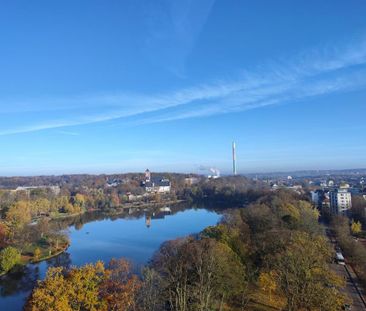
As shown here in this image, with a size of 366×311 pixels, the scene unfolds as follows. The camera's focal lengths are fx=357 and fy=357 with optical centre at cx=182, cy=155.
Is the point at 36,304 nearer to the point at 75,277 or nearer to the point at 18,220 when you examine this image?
the point at 75,277

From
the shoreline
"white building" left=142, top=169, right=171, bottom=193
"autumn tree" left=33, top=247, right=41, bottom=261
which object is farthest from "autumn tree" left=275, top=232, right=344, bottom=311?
"white building" left=142, top=169, right=171, bottom=193

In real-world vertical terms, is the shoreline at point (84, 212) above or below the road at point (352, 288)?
below

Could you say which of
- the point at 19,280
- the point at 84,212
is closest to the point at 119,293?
the point at 19,280

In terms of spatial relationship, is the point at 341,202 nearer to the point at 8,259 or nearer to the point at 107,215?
the point at 107,215

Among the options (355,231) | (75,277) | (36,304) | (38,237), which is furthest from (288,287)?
(38,237)

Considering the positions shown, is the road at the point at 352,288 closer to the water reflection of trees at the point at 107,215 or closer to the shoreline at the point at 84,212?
the shoreline at the point at 84,212

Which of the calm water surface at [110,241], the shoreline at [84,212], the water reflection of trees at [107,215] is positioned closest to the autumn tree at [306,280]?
the calm water surface at [110,241]
